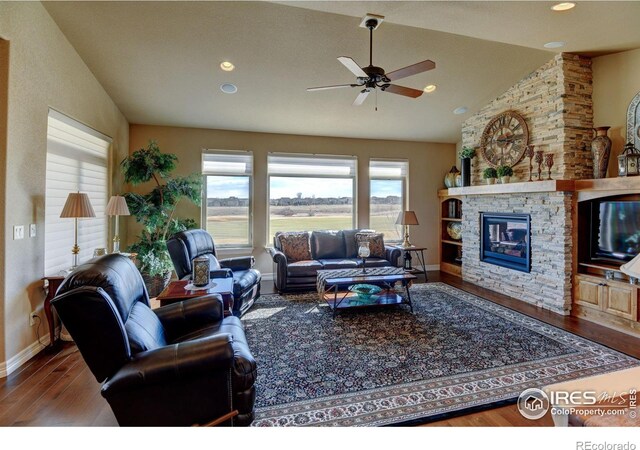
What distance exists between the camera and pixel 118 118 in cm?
505

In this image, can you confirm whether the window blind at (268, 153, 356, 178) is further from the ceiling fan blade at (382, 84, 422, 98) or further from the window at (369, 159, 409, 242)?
the ceiling fan blade at (382, 84, 422, 98)

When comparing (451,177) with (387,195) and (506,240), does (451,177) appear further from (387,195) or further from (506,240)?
(506,240)

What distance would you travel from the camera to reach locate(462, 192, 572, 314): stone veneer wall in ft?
13.7

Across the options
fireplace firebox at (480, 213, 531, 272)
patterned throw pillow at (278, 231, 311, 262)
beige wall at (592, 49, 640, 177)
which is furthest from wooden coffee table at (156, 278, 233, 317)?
beige wall at (592, 49, 640, 177)

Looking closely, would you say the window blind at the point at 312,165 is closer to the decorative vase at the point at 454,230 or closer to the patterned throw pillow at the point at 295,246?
the patterned throw pillow at the point at 295,246

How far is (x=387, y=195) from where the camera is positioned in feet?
22.2

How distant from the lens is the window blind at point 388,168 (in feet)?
21.8

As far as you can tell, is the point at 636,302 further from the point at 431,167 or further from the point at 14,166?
the point at 14,166

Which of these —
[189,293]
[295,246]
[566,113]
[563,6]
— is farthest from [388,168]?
[189,293]

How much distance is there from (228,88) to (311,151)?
6.77ft

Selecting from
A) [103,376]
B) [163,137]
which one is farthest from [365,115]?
[103,376]

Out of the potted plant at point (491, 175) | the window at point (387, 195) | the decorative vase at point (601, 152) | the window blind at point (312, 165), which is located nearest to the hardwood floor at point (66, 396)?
the decorative vase at point (601, 152)

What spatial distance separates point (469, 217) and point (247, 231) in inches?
157

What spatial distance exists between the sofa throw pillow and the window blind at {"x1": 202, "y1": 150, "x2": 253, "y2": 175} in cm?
234
